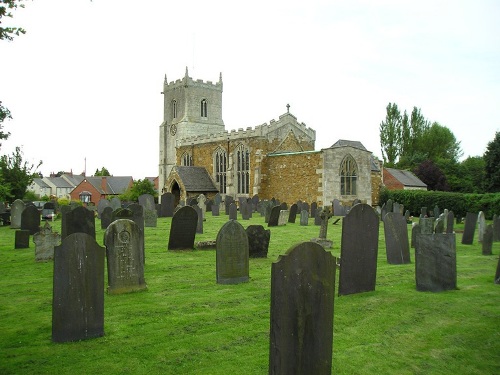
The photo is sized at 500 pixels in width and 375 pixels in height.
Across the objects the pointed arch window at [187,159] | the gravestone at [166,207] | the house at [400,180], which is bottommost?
the gravestone at [166,207]

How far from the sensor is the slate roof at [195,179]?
1548 inches

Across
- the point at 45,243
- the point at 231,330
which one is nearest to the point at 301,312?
the point at 231,330

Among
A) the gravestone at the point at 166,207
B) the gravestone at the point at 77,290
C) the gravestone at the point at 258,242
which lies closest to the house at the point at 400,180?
the gravestone at the point at 166,207

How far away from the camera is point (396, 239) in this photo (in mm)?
10695

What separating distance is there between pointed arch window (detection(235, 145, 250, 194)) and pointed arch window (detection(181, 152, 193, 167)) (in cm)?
687

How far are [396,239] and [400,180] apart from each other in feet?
122

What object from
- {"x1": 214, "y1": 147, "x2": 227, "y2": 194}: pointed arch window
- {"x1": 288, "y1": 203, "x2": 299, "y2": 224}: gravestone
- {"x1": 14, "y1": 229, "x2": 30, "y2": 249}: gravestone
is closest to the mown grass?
{"x1": 14, "y1": 229, "x2": 30, "y2": 249}: gravestone

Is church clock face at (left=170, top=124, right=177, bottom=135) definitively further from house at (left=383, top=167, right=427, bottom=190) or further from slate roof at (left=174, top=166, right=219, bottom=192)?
house at (left=383, top=167, right=427, bottom=190)

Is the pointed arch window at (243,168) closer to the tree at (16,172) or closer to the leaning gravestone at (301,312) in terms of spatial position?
the tree at (16,172)

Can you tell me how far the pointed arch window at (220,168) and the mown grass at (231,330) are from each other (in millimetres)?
31774

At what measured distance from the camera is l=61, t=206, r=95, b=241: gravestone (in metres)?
11.4

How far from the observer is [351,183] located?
106 feet

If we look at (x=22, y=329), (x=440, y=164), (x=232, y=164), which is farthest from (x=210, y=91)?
(x=22, y=329)

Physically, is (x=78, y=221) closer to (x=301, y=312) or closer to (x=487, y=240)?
(x=301, y=312)
